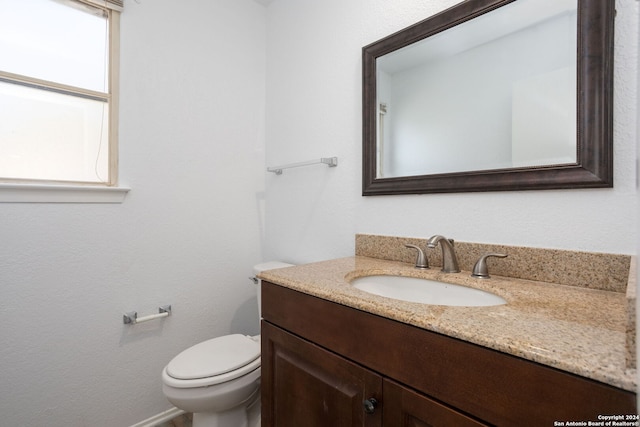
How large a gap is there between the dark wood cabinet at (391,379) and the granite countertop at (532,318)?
23 millimetres

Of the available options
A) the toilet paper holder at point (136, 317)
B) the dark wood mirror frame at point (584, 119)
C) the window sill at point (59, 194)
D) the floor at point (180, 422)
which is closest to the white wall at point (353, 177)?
the dark wood mirror frame at point (584, 119)

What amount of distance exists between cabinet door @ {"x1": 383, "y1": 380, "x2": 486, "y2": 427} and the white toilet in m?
0.74

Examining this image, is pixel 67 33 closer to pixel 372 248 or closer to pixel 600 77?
pixel 372 248

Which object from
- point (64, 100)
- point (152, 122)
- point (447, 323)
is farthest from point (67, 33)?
point (447, 323)

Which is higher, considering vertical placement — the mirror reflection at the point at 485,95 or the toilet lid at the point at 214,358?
the mirror reflection at the point at 485,95

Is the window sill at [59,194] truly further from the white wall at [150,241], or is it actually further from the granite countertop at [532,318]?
the granite countertop at [532,318]

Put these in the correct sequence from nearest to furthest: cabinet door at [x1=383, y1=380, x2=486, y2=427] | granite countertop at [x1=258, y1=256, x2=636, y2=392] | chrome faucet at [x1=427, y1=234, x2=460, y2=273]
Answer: granite countertop at [x1=258, y1=256, x2=636, y2=392]
cabinet door at [x1=383, y1=380, x2=486, y2=427]
chrome faucet at [x1=427, y1=234, x2=460, y2=273]

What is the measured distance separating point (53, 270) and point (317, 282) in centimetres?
118

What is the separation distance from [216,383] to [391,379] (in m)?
0.79

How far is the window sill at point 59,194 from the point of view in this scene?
1161 mm

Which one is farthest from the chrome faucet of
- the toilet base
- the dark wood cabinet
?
the toilet base

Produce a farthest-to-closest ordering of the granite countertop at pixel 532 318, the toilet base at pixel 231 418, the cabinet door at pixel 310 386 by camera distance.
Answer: the toilet base at pixel 231 418 → the cabinet door at pixel 310 386 → the granite countertop at pixel 532 318

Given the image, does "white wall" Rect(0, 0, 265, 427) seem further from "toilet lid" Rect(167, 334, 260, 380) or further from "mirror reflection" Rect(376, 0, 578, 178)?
"mirror reflection" Rect(376, 0, 578, 178)

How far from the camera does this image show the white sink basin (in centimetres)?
90
